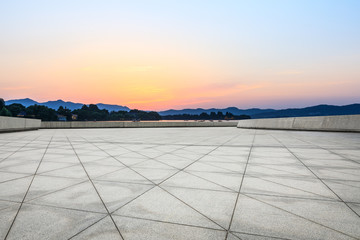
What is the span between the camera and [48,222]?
2.61 meters

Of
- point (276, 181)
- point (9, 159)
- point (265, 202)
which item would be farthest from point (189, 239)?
point (9, 159)

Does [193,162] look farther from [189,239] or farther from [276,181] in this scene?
[189,239]

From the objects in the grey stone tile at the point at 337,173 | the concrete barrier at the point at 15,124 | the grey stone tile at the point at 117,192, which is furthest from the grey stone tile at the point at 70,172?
the concrete barrier at the point at 15,124

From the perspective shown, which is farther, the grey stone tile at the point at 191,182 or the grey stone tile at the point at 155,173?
the grey stone tile at the point at 155,173

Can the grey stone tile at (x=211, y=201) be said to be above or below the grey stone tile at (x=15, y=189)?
below

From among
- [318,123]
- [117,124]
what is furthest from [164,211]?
[117,124]

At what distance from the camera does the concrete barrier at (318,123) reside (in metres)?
14.8

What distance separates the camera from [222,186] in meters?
3.91

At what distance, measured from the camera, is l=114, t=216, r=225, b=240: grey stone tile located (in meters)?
2.28

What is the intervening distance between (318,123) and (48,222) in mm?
19907

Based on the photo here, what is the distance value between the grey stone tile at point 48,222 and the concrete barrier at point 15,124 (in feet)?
62.4

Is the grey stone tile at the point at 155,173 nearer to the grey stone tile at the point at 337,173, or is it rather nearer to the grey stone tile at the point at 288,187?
the grey stone tile at the point at 288,187

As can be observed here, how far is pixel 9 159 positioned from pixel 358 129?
64.6ft

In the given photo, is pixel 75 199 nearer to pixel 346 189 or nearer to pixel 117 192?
pixel 117 192
